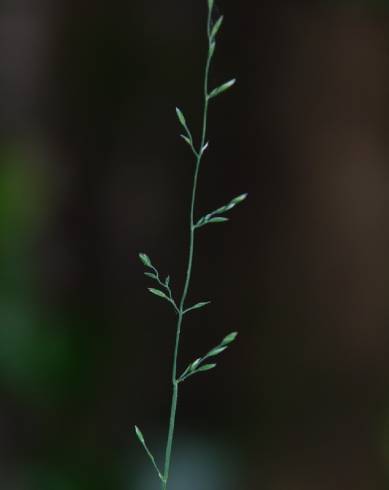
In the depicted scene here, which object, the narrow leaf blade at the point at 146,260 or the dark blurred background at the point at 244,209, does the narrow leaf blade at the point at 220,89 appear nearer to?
the narrow leaf blade at the point at 146,260

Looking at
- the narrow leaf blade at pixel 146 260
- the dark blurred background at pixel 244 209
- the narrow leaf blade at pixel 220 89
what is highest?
the narrow leaf blade at pixel 220 89

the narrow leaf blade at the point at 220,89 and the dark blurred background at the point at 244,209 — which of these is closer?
the narrow leaf blade at the point at 220,89

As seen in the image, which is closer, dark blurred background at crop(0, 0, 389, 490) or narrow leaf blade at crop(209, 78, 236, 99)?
narrow leaf blade at crop(209, 78, 236, 99)

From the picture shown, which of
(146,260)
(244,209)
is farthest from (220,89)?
(244,209)

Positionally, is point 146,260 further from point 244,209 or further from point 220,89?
point 244,209

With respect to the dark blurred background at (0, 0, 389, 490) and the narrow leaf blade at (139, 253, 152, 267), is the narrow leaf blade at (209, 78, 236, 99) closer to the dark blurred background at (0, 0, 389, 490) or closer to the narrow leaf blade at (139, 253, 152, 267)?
the narrow leaf blade at (139, 253, 152, 267)

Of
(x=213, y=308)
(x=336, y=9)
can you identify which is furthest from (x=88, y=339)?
(x=336, y=9)

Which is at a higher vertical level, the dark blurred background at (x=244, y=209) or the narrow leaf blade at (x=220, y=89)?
the narrow leaf blade at (x=220, y=89)

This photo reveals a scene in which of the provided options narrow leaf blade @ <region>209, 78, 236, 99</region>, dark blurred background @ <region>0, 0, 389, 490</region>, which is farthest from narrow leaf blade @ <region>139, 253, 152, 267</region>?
dark blurred background @ <region>0, 0, 389, 490</region>

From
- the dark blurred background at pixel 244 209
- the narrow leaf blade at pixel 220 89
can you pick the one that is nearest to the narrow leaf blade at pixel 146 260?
the narrow leaf blade at pixel 220 89
